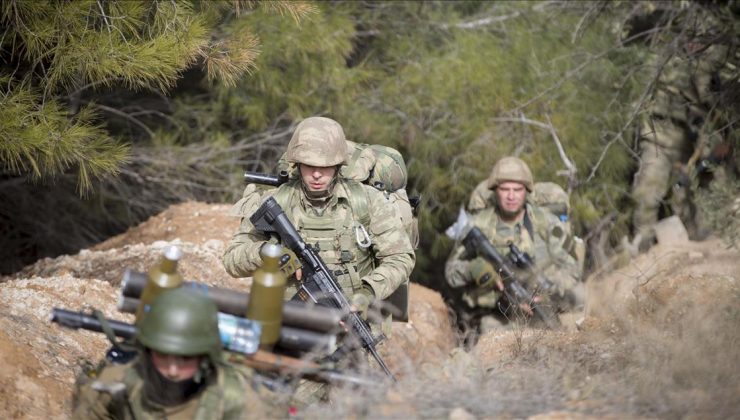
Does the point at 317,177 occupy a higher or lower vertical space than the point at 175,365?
higher

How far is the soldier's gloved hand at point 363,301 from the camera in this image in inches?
230

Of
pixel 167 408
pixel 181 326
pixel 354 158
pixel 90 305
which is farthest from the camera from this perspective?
pixel 90 305

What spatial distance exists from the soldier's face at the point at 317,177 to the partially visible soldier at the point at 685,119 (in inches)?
180

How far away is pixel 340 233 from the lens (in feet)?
20.2

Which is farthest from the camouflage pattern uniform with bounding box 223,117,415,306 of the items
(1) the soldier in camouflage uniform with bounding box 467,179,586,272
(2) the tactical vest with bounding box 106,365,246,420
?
(1) the soldier in camouflage uniform with bounding box 467,179,586,272

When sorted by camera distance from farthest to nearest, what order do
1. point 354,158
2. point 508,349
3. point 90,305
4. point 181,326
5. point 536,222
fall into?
point 536,222 → point 90,305 → point 354,158 → point 508,349 → point 181,326

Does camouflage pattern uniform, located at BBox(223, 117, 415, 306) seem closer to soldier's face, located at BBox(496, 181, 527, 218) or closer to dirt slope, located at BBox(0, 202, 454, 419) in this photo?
dirt slope, located at BBox(0, 202, 454, 419)

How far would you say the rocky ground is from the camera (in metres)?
4.49

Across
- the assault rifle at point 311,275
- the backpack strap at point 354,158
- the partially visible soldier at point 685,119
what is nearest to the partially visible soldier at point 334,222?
the assault rifle at point 311,275

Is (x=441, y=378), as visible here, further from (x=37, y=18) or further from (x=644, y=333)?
(x=37, y=18)

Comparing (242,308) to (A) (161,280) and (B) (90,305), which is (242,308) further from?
(B) (90,305)

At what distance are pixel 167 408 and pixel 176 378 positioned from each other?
0.19m

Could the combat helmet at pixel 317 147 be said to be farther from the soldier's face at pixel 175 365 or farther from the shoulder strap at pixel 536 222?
the shoulder strap at pixel 536 222

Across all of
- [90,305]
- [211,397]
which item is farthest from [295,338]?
[90,305]
